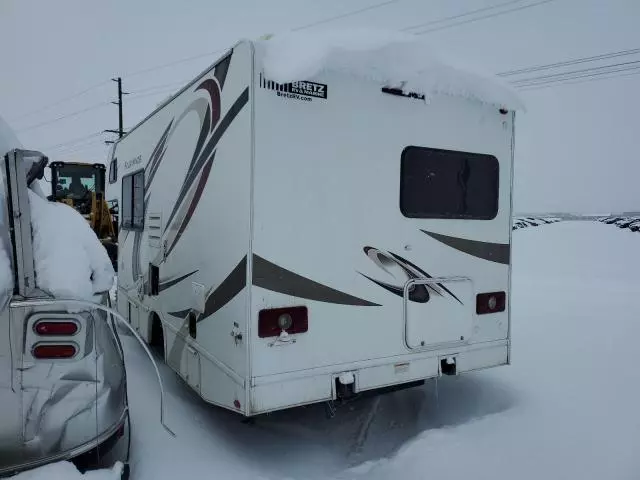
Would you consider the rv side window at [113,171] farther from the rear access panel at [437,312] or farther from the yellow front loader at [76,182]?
the yellow front loader at [76,182]

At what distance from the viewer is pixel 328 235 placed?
344cm

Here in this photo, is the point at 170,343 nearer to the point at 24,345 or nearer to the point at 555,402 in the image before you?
the point at 24,345

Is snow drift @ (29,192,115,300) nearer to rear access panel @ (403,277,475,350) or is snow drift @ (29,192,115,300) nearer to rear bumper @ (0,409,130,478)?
rear bumper @ (0,409,130,478)

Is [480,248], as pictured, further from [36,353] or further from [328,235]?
[36,353]

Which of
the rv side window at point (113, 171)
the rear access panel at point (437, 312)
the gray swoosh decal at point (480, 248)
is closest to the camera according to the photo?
the rear access panel at point (437, 312)

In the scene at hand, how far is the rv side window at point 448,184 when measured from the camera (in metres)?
3.83

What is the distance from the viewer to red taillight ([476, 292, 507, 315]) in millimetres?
4195

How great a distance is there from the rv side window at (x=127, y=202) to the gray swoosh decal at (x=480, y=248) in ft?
13.0

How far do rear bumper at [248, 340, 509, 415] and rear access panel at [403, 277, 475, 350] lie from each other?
11 cm

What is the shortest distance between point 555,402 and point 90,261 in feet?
13.4

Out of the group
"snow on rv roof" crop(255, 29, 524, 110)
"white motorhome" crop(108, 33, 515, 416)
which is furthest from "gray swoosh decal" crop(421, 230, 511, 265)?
"snow on rv roof" crop(255, 29, 524, 110)

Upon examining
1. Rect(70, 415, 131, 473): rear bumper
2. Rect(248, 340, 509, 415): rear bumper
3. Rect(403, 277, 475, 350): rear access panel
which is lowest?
Rect(70, 415, 131, 473): rear bumper

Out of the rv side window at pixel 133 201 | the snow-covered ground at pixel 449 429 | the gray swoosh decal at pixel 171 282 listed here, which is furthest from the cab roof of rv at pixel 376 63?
the snow-covered ground at pixel 449 429

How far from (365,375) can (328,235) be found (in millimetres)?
1071
